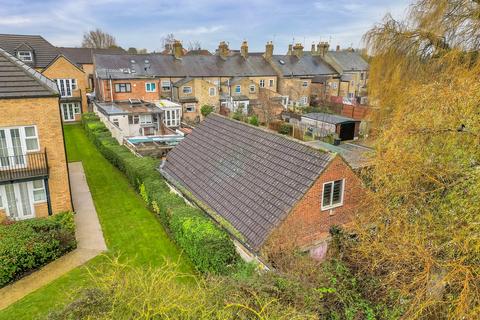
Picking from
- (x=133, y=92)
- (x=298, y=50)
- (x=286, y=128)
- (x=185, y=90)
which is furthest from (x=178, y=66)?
(x=298, y=50)

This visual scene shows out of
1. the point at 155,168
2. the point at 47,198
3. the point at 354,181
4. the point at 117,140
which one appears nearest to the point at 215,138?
the point at 155,168

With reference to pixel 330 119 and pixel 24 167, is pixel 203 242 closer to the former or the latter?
pixel 24 167

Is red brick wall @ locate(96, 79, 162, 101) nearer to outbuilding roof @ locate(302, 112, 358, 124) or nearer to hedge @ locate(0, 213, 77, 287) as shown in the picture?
outbuilding roof @ locate(302, 112, 358, 124)

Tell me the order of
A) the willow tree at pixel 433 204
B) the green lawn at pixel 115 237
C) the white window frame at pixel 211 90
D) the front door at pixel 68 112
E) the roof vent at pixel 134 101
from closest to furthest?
1. the willow tree at pixel 433 204
2. the green lawn at pixel 115 237
3. the roof vent at pixel 134 101
4. the front door at pixel 68 112
5. the white window frame at pixel 211 90

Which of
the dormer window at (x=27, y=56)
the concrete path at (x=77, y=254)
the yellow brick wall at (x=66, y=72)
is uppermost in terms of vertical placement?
the dormer window at (x=27, y=56)

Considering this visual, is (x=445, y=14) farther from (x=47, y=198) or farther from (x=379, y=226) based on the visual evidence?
(x=47, y=198)

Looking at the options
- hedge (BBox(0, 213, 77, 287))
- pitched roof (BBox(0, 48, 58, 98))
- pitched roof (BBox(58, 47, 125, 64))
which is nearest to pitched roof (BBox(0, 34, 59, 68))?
pitched roof (BBox(58, 47, 125, 64))

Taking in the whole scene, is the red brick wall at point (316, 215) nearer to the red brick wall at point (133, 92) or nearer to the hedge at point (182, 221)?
the hedge at point (182, 221)

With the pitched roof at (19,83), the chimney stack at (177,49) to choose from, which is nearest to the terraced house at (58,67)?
the chimney stack at (177,49)
